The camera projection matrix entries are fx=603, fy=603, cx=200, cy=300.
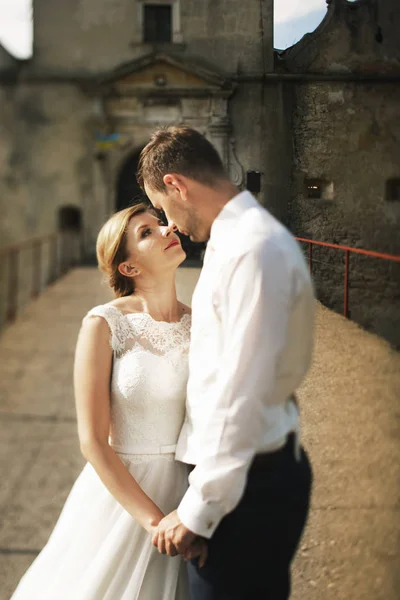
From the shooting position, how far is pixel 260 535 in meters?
1.05

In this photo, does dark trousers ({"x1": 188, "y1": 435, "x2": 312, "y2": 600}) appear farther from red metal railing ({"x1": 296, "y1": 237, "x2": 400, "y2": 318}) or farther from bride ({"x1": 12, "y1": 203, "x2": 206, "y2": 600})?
red metal railing ({"x1": 296, "y1": 237, "x2": 400, "y2": 318})

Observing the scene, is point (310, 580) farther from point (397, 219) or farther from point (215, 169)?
point (215, 169)

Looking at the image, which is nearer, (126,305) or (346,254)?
(346,254)

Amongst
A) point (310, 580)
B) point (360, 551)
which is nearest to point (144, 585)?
point (310, 580)

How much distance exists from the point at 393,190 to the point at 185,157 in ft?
1.36

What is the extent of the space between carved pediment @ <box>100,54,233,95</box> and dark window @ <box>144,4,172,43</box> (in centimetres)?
5

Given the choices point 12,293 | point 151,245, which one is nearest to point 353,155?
point 151,245

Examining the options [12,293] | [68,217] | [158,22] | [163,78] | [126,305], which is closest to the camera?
[126,305]

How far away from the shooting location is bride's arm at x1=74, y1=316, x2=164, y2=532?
1.26m

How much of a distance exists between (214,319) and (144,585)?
68 cm

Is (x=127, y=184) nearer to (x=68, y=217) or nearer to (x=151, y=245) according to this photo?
(x=68, y=217)

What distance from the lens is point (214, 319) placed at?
1.04 metres

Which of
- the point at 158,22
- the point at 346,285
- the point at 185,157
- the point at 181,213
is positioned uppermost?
the point at 158,22

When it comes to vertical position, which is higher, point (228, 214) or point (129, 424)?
point (228, 214)
